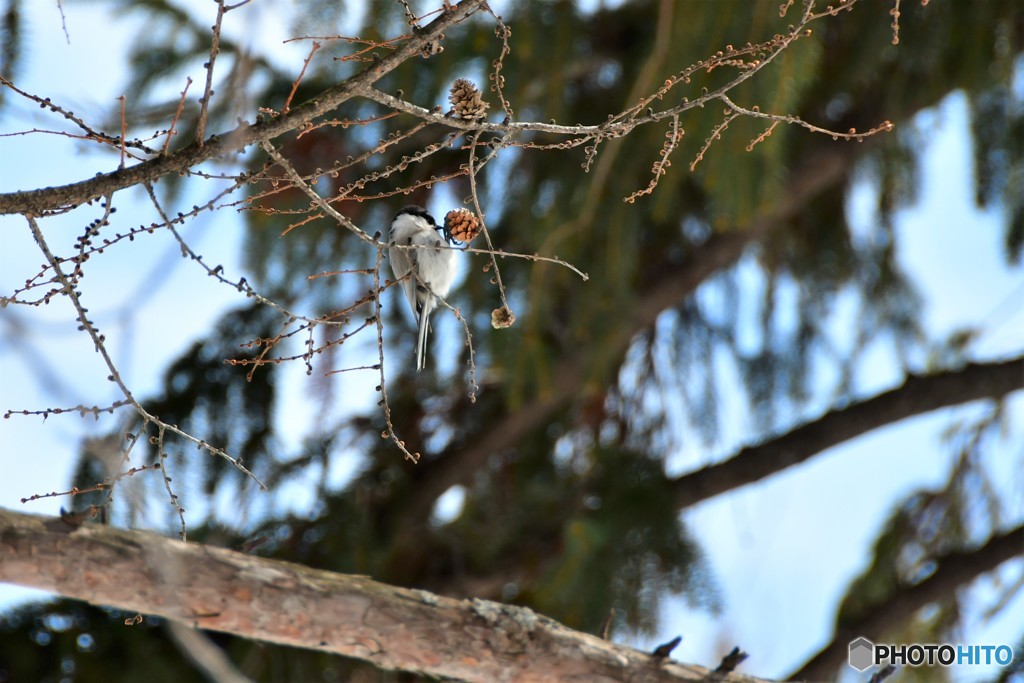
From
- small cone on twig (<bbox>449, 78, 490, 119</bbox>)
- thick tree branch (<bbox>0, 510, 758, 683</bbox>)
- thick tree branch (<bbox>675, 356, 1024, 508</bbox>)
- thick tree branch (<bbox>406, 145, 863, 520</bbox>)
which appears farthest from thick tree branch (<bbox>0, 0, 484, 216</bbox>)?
thick tree branch (<bbox>675, 356, 1024, 508</bbox>)

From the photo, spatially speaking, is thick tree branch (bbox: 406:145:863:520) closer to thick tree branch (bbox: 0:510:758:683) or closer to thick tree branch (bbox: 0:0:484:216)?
thick tree branch (bbox: 0:510:758:683)

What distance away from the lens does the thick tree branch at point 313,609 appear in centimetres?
184

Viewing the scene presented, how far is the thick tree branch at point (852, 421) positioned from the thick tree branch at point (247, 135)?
2.43 meters

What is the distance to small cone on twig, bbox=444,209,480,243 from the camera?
1.74 metres

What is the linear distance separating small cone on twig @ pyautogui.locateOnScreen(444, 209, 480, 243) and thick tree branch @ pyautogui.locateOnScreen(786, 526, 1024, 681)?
218 centimetres

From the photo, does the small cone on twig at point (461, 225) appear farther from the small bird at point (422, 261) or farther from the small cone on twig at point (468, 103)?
the small bird at point (422, 261)

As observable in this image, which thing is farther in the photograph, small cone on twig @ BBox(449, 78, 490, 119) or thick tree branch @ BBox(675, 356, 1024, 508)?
thick tree branch @ BBox(675, 356, 1024, 508)

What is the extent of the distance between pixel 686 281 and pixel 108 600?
7.49 feet

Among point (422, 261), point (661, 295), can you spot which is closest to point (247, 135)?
point (422, 261)

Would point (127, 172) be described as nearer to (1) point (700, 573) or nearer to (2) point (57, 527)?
(2) point (57, 527)

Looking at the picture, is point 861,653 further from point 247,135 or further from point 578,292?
point 247,135

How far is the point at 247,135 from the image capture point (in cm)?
114

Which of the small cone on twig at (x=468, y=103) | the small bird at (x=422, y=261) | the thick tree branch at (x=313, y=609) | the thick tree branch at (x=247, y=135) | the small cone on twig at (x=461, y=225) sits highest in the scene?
the small bird at (x=422, y=261)

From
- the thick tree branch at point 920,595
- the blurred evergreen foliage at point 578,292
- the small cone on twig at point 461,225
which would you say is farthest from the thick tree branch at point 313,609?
the thick tree branch at point 920,595
